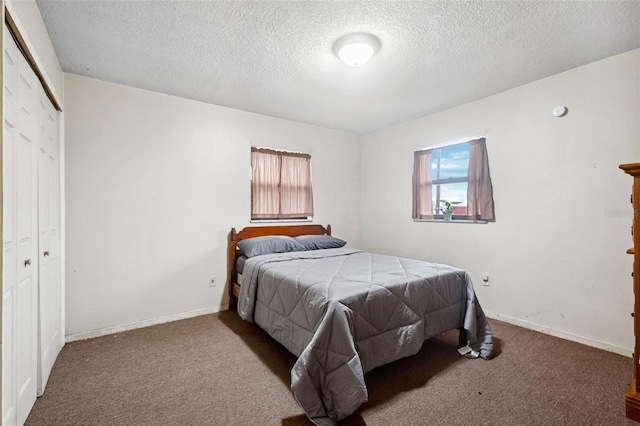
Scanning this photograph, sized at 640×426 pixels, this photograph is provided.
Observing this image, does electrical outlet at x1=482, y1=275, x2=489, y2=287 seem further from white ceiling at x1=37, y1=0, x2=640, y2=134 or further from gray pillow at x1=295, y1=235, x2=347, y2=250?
white ceiling at x1=37, y1=0, x2=640, y2=134

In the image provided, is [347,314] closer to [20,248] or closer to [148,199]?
[20,248]

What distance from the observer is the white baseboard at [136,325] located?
265 cm

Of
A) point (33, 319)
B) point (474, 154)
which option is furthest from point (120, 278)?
point (474, 154)

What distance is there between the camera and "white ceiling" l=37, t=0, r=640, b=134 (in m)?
1.85

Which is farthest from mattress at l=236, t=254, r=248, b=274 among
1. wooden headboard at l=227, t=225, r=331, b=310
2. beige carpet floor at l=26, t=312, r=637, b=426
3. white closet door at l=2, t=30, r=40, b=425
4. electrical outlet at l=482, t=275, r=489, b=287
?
electrical outlet at l=482, t=275, r=489, b=287

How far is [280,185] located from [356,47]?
7.14 ft

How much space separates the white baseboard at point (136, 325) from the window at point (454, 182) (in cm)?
291

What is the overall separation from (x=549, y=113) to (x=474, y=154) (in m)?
0.76

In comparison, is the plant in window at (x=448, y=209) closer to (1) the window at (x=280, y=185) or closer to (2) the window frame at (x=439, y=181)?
(2) the window frame at (x=439, y=181)

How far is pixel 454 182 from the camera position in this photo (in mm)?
3611

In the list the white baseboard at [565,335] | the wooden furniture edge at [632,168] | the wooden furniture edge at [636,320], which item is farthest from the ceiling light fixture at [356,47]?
the white baseboard at [565,335]

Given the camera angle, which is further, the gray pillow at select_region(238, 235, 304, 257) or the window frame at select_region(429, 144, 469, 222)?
the window frame at select_region(429, 144, 469, 222)

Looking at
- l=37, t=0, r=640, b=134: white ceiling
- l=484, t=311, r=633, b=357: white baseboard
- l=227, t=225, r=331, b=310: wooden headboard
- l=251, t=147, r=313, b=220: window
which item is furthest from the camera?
l=251, t=147, r=313, b=220: window

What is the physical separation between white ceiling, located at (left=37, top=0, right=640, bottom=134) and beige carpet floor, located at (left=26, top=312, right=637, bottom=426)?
2.44 metres
